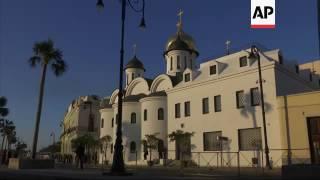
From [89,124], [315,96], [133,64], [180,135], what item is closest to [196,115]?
[180,135]

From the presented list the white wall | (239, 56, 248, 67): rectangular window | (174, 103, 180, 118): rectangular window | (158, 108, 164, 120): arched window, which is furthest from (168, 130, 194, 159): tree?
(239, 56, 248, 67): rectangular window

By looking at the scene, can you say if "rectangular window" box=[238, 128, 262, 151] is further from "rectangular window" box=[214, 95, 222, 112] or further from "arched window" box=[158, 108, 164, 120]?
"arched window" box=[158, 108, 164, 120]

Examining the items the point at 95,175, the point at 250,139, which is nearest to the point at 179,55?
the point at 250,139

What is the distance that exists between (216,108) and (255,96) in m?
4.73

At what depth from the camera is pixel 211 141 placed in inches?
1510

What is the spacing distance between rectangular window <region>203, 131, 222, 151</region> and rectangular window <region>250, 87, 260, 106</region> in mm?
4725

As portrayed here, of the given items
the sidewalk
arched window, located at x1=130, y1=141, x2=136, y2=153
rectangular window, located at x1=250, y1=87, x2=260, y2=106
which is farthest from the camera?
arched window, located at x1=130, y1=141, x2=136, y2=153

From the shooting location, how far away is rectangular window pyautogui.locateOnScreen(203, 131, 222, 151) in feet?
123

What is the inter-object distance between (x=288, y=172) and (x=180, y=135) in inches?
1018

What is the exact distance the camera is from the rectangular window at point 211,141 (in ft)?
123

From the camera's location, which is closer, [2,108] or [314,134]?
[314,134]

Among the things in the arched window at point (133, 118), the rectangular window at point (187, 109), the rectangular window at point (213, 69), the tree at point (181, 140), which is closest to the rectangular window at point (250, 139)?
the tree at point (181, 140)

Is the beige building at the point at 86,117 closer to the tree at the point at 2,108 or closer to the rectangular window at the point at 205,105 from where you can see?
the tree at the point at 2,108

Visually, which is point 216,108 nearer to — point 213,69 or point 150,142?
point 213,69
